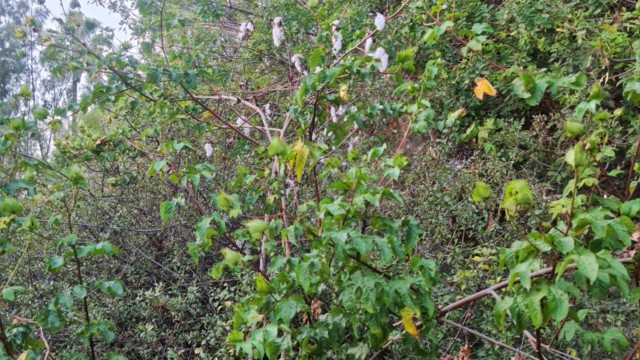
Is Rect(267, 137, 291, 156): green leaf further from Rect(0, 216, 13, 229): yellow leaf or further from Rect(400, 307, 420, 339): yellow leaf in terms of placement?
Rect(0, 216, 13, 229): yellow leaf

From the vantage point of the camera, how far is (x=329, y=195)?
9.84ft

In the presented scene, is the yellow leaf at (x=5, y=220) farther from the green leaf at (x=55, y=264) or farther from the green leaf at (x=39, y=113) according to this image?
the green leaf at (x=39, y=113)

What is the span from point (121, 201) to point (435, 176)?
1961 millimetres

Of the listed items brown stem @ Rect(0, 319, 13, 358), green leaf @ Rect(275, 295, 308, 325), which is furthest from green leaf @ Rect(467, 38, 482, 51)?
brown stem @ Rect(0, 319, 13, 358)

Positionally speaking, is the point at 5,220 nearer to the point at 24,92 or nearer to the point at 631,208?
the point at 24,92

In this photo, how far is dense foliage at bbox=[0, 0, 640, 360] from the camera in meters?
1.39

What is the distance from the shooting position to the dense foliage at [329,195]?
4.58 ft

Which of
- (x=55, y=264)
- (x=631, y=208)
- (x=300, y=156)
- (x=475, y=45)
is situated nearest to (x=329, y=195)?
(x=300, y=156)

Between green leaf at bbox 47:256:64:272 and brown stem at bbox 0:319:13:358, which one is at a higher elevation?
green leaf at bbox 47:256:64:272

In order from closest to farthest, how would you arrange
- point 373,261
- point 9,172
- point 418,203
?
point 9,172 < point 373,261 < point 418,203

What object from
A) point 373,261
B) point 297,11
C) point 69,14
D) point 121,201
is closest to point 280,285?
point 373,261

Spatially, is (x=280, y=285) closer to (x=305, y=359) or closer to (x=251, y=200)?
(x=305, y=359)

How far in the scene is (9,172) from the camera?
171 cm

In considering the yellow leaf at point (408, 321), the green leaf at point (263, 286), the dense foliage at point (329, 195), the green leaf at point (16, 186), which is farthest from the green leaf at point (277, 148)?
the green leaf at point (16, 186)
